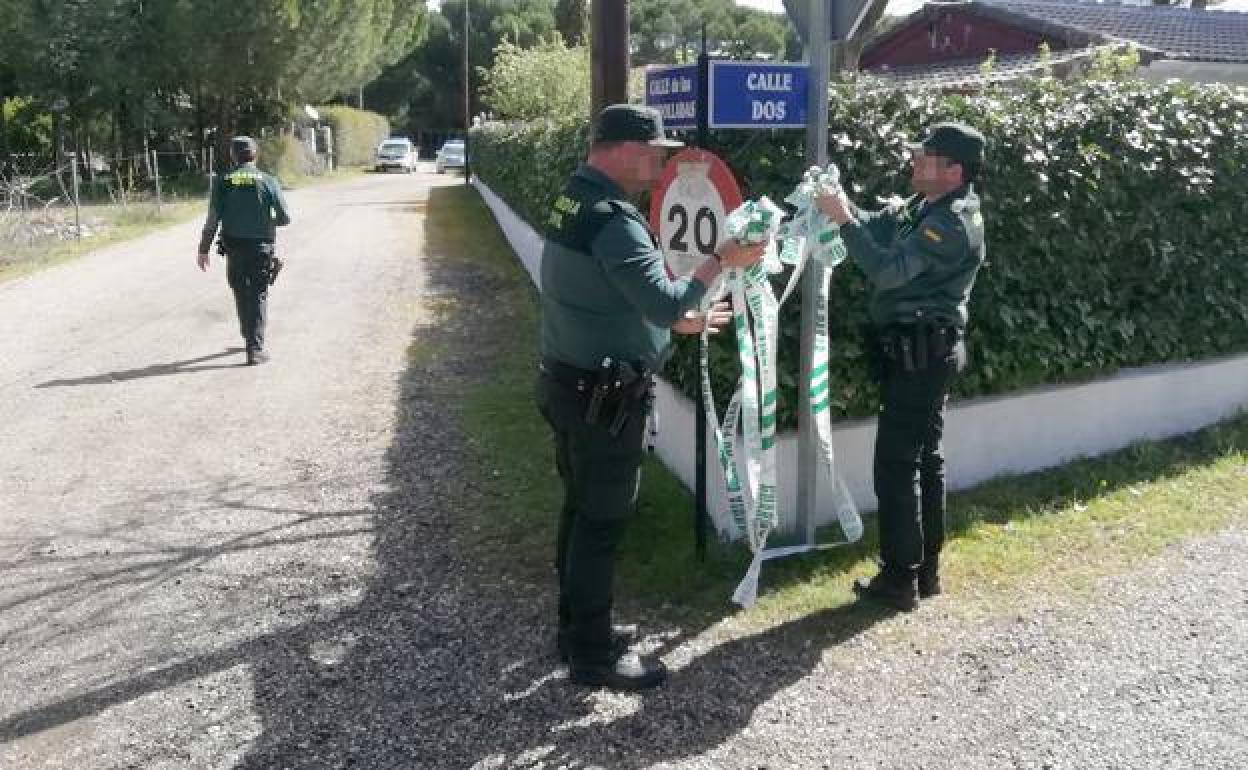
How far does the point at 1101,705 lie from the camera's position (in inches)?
150

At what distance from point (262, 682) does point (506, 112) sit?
25.6 metres

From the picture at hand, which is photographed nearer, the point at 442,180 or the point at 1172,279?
the point at 1172,279

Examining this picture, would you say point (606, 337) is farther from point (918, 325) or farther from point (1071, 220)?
point (1071, 220)

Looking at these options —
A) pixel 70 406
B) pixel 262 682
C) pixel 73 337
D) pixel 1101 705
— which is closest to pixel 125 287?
pixel 73 337

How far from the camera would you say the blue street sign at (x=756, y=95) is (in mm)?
4480

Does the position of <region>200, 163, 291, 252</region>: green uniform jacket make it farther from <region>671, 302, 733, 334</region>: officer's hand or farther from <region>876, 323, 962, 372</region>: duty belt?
<region>876, 323, 962, 372</region>: duty belt

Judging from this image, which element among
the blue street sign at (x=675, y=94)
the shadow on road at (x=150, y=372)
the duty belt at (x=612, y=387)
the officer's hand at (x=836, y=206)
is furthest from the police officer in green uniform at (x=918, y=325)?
the shadow on road at (x=150, y=372)

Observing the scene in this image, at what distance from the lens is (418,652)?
4199 millimetres

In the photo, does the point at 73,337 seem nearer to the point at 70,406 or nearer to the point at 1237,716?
the point at 70,406

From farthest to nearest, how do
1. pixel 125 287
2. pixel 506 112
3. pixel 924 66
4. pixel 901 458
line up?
pixel 506 112, pixel 924 66, pixel 125 287, pixel 901 458

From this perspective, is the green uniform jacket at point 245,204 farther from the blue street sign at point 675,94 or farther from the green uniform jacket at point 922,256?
the green uniform jacket at point 922,256

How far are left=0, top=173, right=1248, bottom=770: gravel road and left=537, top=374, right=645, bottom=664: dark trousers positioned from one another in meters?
0.23

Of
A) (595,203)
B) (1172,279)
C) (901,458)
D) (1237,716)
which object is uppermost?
(595,203)

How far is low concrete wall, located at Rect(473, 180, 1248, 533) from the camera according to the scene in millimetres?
5449
